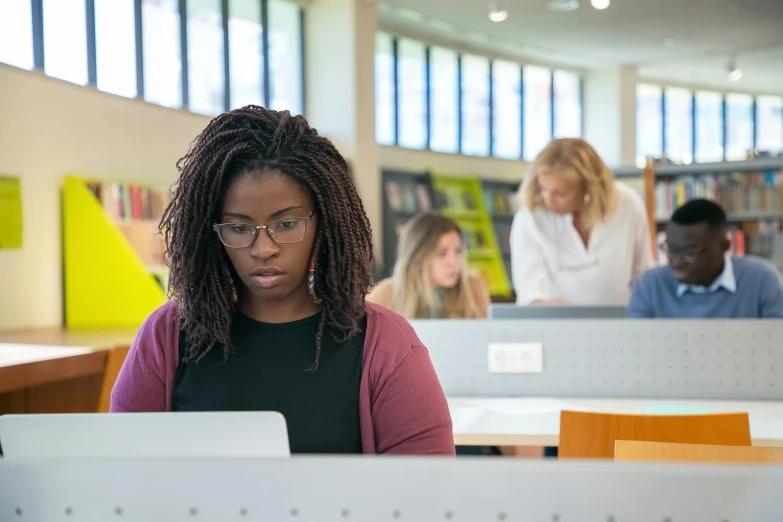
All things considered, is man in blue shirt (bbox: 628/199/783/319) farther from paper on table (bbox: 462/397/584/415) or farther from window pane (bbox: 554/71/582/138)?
window pane (bbox: 554/71/582/138)

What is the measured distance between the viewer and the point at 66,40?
5.38 meters

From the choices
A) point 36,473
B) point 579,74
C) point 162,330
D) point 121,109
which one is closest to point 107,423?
point 36,473

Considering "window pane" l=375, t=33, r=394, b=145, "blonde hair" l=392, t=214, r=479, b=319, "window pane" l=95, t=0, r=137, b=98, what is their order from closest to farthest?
"blonde hair" l=392, t=214, r=479, b=319 < "window pane" l=95, t=0, r=137, b=98 < "window pane" l=375, t=33, r=394, b=145

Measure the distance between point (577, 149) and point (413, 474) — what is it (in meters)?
2.65

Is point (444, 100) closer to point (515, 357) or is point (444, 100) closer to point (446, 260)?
point (446, 260)

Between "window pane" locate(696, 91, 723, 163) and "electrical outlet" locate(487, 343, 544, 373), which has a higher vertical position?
"window pane" locate(696, 91, 723, 163)

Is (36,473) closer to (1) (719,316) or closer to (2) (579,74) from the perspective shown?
(1) (719,316)

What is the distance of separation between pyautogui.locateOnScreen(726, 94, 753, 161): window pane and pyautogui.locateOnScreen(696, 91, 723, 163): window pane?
12 cm

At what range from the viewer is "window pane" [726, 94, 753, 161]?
13008mm

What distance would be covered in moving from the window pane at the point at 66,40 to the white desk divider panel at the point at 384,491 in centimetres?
477

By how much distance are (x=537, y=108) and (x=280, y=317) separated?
34.5 feet

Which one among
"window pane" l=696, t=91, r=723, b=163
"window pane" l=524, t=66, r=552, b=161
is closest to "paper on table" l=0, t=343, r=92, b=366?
"window pane" l=524, t=66, r=552, b=161

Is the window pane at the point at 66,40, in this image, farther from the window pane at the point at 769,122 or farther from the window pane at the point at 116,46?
the window pane at the point at 769,122

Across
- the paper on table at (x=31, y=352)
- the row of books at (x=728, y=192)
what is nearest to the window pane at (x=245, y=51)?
the row of books at (x=728, y=192)
